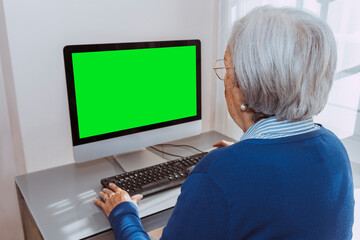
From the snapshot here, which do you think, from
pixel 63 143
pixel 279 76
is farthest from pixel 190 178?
pixel 63 143

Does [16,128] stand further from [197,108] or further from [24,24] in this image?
[197,108]

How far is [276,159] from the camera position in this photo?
762mm

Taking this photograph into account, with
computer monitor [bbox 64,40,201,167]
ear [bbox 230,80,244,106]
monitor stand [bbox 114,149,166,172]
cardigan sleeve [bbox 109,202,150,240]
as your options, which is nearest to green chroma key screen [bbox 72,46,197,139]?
computer monitor [bbox 64,40,201,167]

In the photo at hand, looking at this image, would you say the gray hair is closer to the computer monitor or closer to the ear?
the ear

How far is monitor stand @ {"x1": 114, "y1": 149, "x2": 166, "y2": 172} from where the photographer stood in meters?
1.48

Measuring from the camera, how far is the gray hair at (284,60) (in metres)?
0.76

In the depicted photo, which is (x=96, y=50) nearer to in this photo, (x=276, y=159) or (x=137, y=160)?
(x=137, y=160)

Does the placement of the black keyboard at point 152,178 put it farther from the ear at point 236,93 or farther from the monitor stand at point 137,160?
the ear at point 236,93

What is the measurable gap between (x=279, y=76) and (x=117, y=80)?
0.73 metres

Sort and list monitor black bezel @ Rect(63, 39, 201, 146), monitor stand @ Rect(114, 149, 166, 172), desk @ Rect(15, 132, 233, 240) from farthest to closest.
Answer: monitor stand @ Rect(114, 149, 166, 172), monitor black bezel @ Rect(63, 39, 201, 146), desk @ Rect(15, 132, 233, 240)

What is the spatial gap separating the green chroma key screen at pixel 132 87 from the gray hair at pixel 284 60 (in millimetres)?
601

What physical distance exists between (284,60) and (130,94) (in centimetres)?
76

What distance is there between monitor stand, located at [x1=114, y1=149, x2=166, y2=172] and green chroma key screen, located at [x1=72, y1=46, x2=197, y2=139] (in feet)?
0.59

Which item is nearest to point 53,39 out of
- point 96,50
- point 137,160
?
point 96,50
